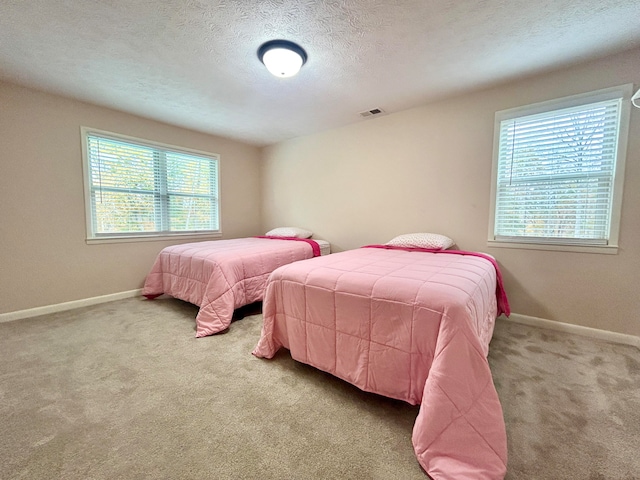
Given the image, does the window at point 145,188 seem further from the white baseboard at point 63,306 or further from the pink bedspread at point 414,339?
the pink bedspread at point 414,339

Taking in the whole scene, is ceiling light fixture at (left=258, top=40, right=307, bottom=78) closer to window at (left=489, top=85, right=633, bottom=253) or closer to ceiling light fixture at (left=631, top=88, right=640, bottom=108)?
window at (left=489, top=85, right=633, bottom=253)

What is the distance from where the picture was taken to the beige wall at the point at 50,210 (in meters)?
2.43

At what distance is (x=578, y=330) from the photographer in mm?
2211

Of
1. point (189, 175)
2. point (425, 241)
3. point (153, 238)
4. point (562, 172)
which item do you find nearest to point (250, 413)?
point (425, 241)

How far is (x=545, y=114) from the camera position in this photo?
2.29 m

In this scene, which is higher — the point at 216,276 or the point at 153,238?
the point at 153,238

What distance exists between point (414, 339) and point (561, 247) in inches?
80.3

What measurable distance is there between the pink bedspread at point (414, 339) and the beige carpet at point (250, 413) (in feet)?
0.49

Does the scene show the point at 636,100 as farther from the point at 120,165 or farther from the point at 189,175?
the point at 120,165

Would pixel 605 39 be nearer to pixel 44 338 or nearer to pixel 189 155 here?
pixel 189 155

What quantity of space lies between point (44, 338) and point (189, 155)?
2653mm

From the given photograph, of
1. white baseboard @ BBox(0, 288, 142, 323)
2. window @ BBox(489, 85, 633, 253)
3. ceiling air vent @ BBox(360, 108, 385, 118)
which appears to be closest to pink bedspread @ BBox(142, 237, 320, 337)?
white baseboard @ BBox(0, 288, 142, 323)

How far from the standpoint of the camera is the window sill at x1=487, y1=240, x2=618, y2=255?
2088 mm

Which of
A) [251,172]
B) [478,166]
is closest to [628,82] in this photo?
[478,166]
